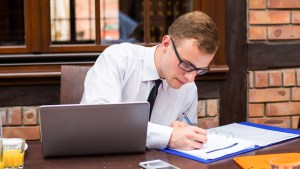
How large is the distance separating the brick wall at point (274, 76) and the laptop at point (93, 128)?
1.22 meters

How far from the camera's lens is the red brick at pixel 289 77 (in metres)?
2.60

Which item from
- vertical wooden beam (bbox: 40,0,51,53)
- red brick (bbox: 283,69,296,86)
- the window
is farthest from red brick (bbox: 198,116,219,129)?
the window

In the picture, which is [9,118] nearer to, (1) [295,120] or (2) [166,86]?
(2) [166,86]

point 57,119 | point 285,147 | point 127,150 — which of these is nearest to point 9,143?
point 57,119

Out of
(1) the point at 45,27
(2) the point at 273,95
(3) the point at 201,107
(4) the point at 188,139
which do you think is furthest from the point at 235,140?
(1) the point at 45,27

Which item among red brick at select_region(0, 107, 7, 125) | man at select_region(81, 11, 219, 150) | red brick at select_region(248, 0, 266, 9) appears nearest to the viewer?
man at select_region(81, 11, 219, 150)

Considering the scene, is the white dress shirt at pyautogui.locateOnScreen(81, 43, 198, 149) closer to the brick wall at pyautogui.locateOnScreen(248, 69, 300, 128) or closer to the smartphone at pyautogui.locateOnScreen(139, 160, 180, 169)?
the smartphone at pyautogui.locateOnScreen(139, 160, 180, 169)

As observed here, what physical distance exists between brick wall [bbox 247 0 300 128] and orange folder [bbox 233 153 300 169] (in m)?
1.08

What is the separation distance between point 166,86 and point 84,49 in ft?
2.07

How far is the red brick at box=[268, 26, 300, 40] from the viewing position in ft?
8.37

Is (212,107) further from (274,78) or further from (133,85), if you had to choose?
(133,85)

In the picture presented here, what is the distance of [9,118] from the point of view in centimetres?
241

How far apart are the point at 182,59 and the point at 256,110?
103 cm

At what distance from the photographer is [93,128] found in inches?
56.4
